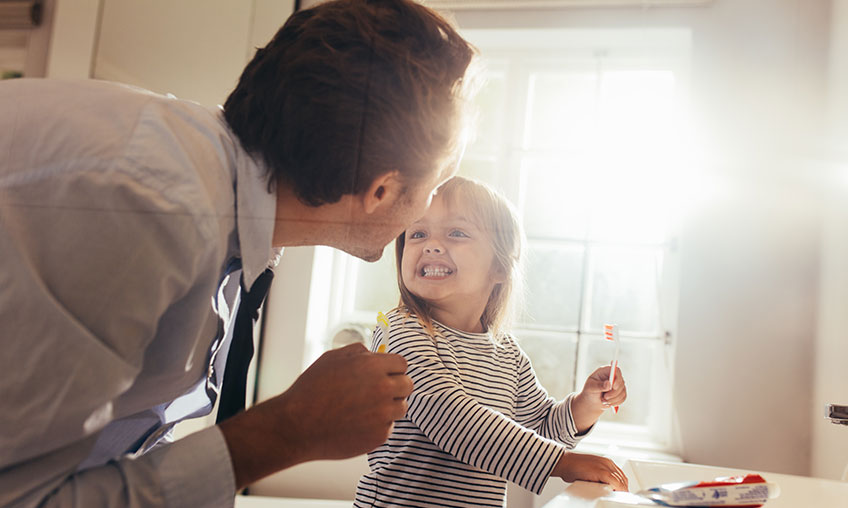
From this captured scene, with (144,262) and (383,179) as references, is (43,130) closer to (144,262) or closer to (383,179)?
(144,262)

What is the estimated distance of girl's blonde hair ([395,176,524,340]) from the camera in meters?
0.66

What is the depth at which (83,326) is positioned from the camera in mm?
348

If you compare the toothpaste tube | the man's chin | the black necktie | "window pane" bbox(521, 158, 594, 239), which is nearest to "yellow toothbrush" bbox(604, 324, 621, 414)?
"window pane" bbox(521, 158, 594, 239)

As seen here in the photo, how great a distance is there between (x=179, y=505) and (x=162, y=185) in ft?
0.70

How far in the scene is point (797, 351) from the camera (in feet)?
2.35

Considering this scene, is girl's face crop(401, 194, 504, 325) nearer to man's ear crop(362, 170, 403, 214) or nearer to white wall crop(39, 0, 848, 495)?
man's ear crop(362, 170, 403, 214)

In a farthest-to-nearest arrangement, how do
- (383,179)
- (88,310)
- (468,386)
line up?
1. (468,386)
2. (383,179)
3. (88,310)

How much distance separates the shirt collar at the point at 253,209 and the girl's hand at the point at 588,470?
41cm

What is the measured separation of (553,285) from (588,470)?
9.1 inches

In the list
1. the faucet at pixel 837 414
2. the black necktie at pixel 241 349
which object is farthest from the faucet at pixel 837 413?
the black necktie at pixel 241 349

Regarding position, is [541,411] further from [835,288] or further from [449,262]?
[835,288]

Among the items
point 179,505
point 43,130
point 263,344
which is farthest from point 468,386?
point 43,130

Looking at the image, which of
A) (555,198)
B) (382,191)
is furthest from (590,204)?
(382,191)

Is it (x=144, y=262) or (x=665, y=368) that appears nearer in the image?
(x=144, y=262)
